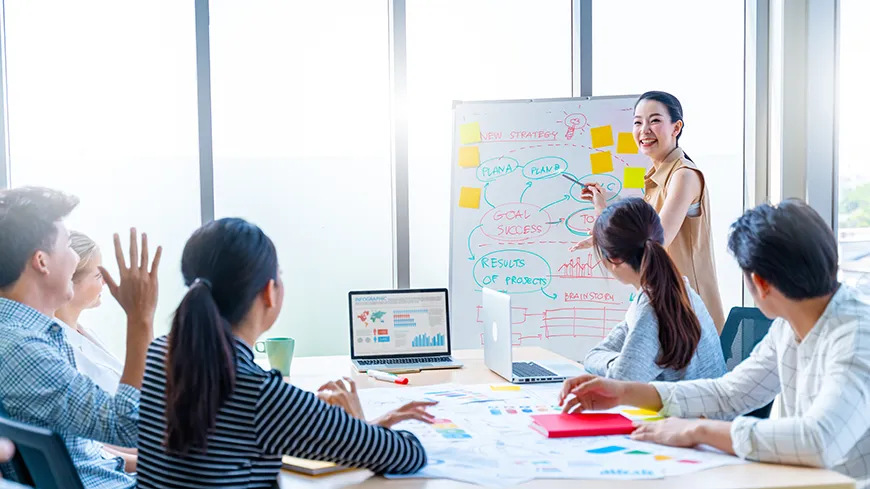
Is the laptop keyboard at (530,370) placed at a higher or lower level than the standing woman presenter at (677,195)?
lower

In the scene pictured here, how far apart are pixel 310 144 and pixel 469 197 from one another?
77cm

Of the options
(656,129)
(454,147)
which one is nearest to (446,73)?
(454,147)

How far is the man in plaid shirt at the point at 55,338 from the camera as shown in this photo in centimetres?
152

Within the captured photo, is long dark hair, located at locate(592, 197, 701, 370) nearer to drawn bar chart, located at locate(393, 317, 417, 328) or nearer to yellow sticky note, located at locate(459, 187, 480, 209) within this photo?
drawn bar chart, located at locate(393, 317, 417, 328)

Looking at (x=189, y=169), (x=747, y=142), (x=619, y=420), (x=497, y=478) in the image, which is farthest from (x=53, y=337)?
(x=747, y=142)

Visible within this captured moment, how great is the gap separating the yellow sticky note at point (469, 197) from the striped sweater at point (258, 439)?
2.22m

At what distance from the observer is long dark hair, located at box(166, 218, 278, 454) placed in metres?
1.26

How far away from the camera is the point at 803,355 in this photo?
1516mm

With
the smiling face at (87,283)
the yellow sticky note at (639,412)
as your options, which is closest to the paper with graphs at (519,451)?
the yellow sticky note at (639,412)

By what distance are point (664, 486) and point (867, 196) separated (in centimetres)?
299

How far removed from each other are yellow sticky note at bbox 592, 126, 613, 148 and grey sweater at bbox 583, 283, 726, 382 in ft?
5.13

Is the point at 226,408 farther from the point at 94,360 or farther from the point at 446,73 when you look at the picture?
the point at 446,73

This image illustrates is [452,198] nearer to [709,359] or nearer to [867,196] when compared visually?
[709,359]

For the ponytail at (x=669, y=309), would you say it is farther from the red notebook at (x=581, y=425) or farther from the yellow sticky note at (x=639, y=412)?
the red notebook at (x=581, y=425)
